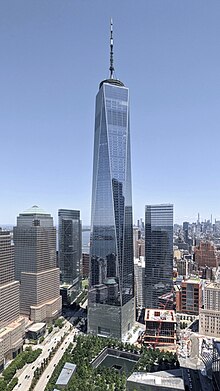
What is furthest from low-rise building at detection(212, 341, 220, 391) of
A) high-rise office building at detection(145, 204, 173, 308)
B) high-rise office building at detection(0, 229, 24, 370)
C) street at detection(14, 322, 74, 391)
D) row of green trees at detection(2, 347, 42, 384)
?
high-rise office building at detection(0, 229, 24, 370)

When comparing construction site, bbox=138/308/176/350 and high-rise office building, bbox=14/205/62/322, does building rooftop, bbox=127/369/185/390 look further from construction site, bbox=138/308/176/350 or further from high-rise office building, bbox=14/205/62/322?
high-rise office building, bbox=14/205/62/322

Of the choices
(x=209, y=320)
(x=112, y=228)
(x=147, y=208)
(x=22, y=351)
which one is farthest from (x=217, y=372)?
(x=147, y=208)

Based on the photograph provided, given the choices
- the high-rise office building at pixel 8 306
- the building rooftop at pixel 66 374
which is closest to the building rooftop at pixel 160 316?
the building rooftop at pixel 66 374

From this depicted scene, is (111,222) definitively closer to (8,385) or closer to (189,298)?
(189,298)

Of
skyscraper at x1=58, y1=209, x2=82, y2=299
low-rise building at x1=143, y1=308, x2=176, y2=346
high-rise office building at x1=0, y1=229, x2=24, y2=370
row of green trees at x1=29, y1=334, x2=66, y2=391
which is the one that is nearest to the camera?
row of green trees at x1=29, y1=334, x2=66, y2=391

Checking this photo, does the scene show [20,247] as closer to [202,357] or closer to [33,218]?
[33,218]

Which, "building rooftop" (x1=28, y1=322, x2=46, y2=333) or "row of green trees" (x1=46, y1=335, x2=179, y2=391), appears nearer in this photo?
"row of green trees" (x1=46, y1=335, x2=179, y2=391)
